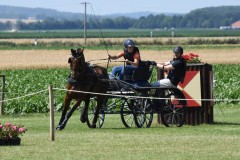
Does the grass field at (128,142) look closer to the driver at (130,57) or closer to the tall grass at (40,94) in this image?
the driver at (130,57)

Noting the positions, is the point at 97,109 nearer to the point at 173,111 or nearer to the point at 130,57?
the point at 130,57

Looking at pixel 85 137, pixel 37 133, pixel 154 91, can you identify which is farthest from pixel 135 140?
pixel 154 91

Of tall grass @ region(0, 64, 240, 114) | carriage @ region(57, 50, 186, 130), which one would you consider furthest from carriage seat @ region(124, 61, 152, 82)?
tall grass @ region(0, 64, 240, 114)

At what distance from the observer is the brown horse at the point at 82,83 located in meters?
22.4

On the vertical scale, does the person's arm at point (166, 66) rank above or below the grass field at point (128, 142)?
above

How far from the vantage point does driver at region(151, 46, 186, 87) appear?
23.2 metres

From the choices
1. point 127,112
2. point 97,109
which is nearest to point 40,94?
point 97,109

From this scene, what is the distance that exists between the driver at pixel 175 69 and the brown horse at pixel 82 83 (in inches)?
51.8

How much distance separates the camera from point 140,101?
923 inches

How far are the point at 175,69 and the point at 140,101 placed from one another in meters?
1.14

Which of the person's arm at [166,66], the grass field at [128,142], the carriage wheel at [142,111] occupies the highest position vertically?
the person's arm at [166,66]

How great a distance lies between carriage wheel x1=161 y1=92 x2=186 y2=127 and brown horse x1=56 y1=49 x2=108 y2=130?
1.53 metres

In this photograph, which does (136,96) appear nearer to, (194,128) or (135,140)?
(194,128)

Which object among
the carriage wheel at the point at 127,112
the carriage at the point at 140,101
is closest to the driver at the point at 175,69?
the carriage at the point at 140,101
